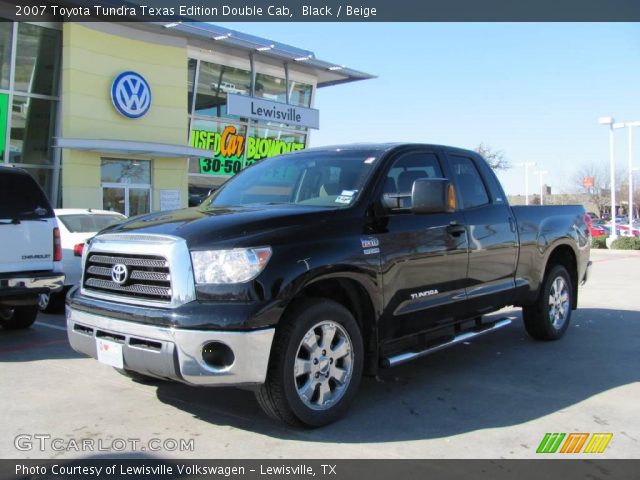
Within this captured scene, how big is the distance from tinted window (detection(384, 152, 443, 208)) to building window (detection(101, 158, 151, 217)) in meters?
15.7

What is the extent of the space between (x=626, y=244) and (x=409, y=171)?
74.4 ft

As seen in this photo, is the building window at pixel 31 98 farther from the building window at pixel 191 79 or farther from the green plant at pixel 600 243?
the green plant at pixel 600 243

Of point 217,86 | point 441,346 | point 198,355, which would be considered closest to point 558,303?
point 441,346

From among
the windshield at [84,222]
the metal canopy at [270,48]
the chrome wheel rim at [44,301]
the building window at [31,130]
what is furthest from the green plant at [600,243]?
the chrome wheel rim at [44,301]

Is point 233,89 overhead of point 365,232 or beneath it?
overhead

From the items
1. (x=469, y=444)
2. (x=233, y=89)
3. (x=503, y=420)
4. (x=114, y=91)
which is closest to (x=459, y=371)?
(x=503, y=420)

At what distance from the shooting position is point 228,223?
4.06 metres

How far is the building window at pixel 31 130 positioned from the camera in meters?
18.4

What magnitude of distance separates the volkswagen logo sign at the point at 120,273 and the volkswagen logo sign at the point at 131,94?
16449mm

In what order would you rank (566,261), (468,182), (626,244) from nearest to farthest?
(468,182) < (566,261) < (626,244)

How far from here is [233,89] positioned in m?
24.2

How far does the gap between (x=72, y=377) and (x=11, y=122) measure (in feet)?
50.4

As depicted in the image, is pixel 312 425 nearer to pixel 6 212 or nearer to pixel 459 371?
pixel 459 371

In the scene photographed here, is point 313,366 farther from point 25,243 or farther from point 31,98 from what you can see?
point 31,98
